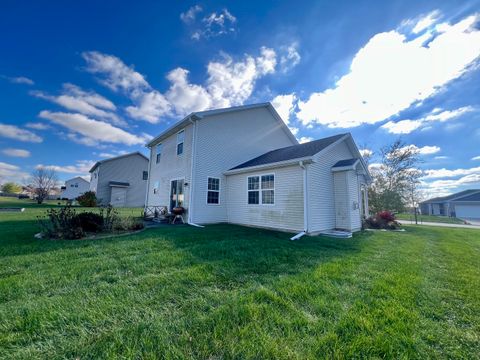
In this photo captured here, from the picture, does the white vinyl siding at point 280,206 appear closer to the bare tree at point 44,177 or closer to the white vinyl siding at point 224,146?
the white vinyl siding at point 224,146

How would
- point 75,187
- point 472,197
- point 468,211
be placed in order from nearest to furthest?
1. point 472,197
2. point 468,211
3. point 75,187

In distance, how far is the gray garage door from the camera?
3007cm

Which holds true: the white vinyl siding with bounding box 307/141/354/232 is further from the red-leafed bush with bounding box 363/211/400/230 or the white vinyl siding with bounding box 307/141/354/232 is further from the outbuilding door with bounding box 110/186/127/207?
the outbuilding door with bounding box 110/186/127/207

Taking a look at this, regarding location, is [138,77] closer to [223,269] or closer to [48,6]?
[48,6]

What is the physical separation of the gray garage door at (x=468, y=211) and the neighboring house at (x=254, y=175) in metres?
32.7

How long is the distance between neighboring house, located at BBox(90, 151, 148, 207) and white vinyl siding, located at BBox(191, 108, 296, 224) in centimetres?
1995

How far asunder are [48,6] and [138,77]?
12.6 ft

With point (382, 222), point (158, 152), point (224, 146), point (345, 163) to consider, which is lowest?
point (382, 222)

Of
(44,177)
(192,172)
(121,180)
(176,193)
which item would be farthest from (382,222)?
(44,177)

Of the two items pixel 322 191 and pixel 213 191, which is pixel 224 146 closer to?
pixel 213 191

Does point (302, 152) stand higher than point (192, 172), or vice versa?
point (302, 152)

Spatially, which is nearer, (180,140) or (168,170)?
(180,140)

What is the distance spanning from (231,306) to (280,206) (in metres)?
6.63

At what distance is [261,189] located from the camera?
970 centimetres
